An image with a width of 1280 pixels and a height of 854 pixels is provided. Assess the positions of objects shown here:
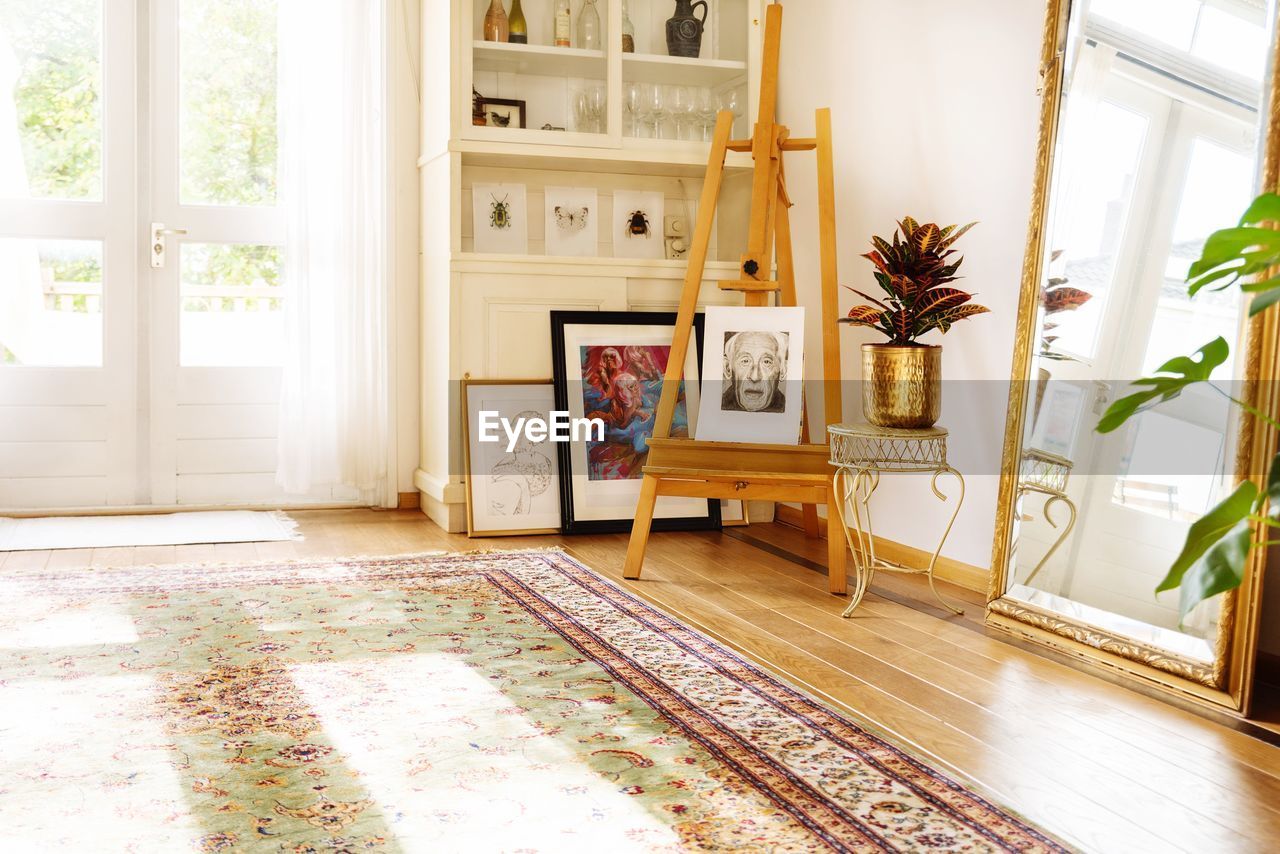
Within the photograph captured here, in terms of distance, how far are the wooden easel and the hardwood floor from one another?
0.26 meters

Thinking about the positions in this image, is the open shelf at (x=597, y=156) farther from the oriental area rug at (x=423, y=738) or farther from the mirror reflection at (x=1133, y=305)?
the oriental area rug at (x=423, y=738)

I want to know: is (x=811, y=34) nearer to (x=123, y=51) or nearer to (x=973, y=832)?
(x=123, y=51)

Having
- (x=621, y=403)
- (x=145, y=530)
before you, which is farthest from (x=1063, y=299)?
(x=145, y=530)

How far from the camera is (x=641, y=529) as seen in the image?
3.50 meters

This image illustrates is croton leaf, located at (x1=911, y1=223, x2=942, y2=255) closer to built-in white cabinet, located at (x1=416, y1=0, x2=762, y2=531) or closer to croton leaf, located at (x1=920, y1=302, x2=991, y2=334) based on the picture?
croton leaf, located at (x1=920, y1=302, x2=991, y2=334)

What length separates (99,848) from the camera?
5.33ft

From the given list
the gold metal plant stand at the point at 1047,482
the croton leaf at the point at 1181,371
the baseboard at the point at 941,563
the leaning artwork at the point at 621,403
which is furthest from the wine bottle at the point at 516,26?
the croton leaf at the point at 1181,371

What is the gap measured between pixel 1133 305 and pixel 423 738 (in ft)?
6.09

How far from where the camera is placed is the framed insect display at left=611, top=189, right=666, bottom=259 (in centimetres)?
455

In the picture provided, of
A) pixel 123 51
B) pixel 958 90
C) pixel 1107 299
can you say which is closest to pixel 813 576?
pixel 1107 299

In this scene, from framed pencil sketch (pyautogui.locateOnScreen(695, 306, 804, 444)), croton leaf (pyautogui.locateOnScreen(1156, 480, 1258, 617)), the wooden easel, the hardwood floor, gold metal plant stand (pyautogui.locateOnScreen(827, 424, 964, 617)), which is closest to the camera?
croton leaf (pyautogui.locateOnScreen(1156, 480, 1258, 617))

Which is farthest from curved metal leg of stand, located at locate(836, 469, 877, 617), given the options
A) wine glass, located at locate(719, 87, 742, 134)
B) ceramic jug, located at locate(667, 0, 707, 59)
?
ceramic jug, located at locate(667, 0, 707, 59)

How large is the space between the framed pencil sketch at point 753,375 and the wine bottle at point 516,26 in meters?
1.31

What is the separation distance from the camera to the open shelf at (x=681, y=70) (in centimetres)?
432
